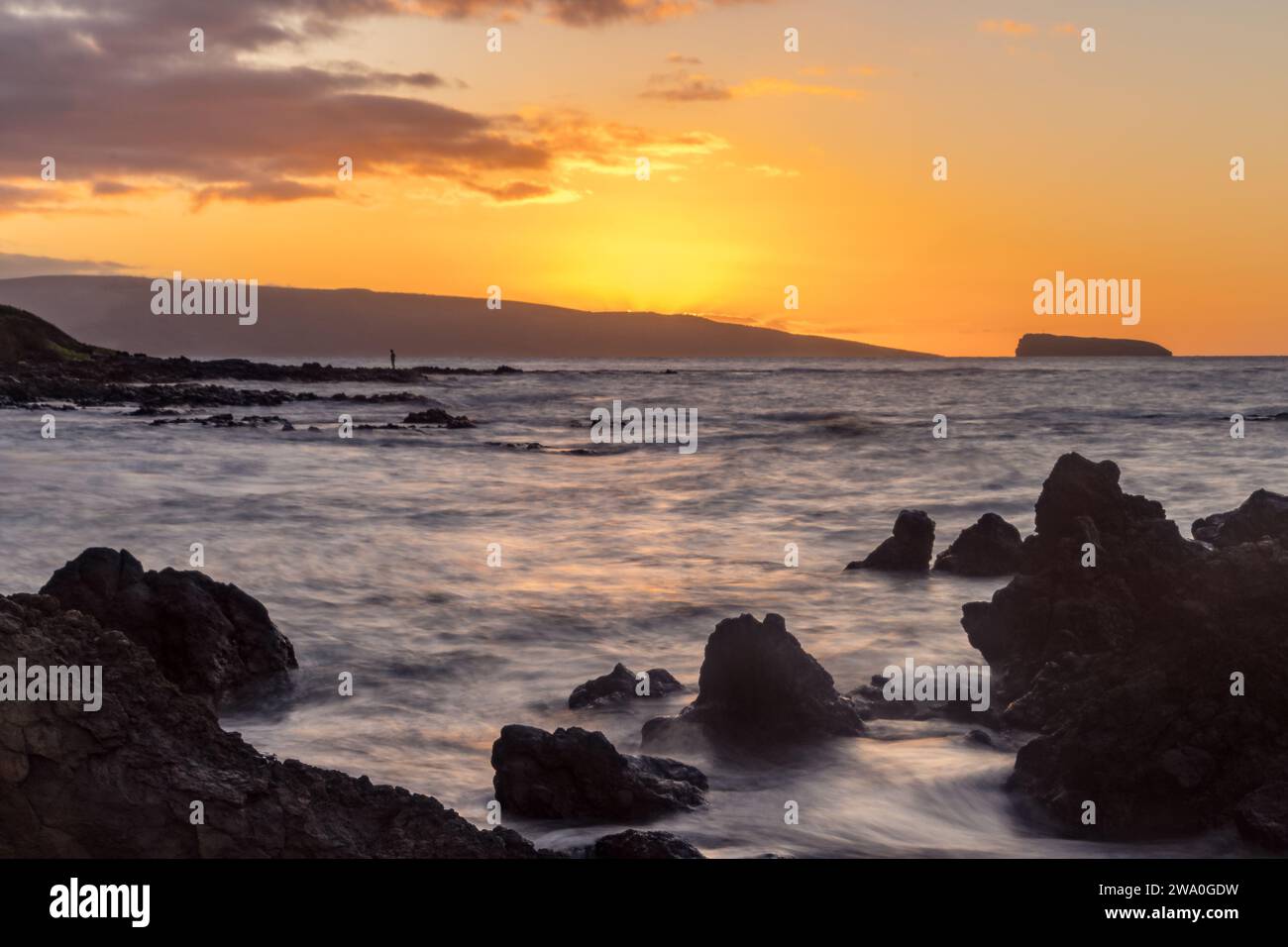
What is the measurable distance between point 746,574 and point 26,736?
12910 millimetres

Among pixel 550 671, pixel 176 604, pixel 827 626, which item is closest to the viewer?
pixel 176 604

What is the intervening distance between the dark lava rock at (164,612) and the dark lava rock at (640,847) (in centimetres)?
490

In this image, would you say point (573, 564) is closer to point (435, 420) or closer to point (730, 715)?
point (730, 715)

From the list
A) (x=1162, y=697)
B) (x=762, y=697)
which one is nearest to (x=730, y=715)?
(x=762, y=697)

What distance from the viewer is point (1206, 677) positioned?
7.70m

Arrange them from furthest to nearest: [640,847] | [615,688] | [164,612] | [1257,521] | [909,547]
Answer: [909,547] < [1257,521] < [615,688] < [164,612] < [640,847]

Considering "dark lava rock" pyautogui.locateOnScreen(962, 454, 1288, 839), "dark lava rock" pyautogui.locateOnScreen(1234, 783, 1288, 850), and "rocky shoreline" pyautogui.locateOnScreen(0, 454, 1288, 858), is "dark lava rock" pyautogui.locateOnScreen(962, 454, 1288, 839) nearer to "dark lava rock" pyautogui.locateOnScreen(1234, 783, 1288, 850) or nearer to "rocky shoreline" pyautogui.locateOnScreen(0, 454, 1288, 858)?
"rocky shoreline" pyautogui.locateOnScreen(0, 454, 1288, 858)

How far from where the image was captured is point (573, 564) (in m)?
18.8

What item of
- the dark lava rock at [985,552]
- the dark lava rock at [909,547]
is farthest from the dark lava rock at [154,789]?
the dark lava rock at [909,547]

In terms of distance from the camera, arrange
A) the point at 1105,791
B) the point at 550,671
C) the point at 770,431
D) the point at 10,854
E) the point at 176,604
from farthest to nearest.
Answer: the point at 770,431 < the point at 550,671 < the point at 176,604 < the point at 1105,791 < the point at 10,854

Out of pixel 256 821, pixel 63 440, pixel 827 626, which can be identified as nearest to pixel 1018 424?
pixel 63 440

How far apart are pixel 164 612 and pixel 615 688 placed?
12.9 feet

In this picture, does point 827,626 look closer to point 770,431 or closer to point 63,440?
point 63,440

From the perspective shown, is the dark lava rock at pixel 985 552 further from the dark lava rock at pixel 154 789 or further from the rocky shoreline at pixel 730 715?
the dark lava rock at pixel 154 789
